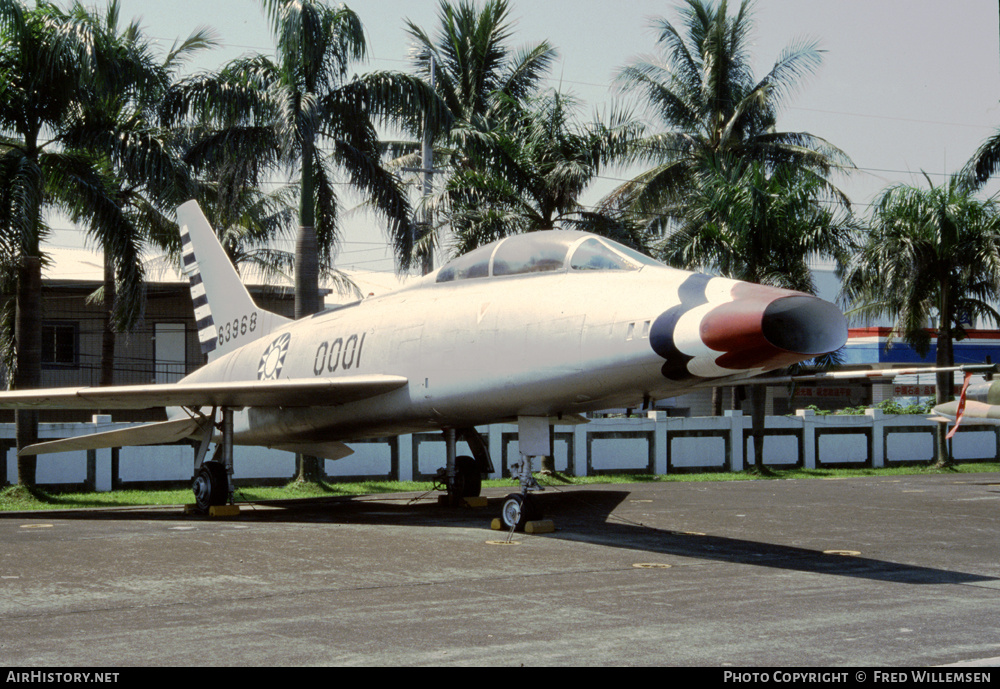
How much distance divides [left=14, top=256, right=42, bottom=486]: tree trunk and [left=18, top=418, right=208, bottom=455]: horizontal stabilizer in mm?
2266

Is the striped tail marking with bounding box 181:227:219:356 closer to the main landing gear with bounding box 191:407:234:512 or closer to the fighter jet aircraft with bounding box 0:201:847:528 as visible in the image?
the fighter jet aircraft with bounding box 0:201:847:528

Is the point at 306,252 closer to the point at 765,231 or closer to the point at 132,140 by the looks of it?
the point at 132,140

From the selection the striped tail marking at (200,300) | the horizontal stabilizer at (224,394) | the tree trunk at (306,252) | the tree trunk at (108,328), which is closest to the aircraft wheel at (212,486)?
the horizontal stabilizer at (224,394)

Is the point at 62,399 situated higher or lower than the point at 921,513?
higher

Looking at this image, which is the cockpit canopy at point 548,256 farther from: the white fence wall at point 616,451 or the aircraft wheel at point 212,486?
the white fence wall at point 616,451

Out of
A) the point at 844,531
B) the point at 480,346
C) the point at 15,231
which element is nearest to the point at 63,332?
the point at 15,231

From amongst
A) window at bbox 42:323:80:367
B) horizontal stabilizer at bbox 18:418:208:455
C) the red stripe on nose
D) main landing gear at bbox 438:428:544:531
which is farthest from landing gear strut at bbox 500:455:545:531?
window at bbox 42:323:80:367

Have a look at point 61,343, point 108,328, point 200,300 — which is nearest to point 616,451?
point 200,300

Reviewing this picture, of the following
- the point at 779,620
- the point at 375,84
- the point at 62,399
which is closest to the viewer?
the point at 779,620

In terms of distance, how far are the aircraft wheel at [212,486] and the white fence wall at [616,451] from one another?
6.59m

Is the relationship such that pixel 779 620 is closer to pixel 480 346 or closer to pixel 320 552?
pixel 320 552

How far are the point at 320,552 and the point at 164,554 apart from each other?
156 centimetres

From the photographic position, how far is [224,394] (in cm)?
1433
